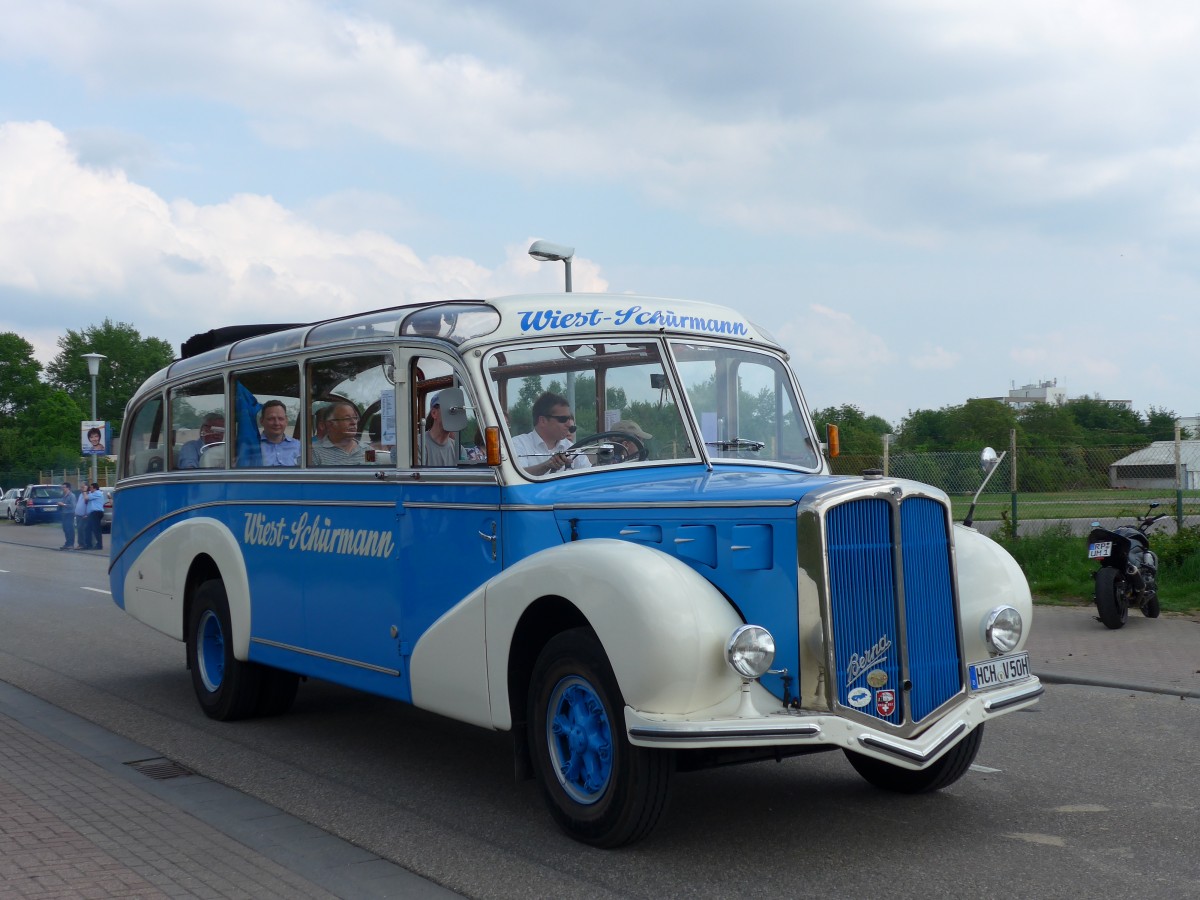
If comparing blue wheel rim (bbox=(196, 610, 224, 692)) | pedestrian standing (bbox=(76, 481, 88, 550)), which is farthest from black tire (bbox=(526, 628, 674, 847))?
pedestrian standing (bbox=(76, 481, 88, 550))

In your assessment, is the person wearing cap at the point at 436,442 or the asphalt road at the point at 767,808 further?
the person wearing cap at the point at 436,442

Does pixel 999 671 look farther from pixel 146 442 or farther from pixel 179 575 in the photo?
pixel 146 442

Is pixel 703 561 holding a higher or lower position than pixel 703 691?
higher

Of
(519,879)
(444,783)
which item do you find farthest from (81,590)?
(519,879)

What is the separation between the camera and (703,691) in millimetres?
4730

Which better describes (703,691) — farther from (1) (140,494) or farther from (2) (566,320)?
(1) (140,494)

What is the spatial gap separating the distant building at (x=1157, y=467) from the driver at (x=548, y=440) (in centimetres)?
1064

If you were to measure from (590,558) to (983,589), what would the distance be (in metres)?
1.89

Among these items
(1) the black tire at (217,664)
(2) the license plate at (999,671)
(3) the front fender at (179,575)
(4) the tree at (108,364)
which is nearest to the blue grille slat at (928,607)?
(2) the license plate at (999,671)

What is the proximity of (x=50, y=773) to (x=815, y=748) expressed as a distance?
4.21 m

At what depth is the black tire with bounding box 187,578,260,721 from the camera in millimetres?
8109

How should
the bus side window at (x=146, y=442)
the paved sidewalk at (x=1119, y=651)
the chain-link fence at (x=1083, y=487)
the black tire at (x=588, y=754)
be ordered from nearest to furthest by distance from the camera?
the black tire at (x=588, y=754) → the paved sidewalk at (x=1119, y=651) → the bus side window at (x=146, y=442) → the chain-link fence at (x=1083, y=487)

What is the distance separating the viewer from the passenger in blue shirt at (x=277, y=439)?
7586 millimetres

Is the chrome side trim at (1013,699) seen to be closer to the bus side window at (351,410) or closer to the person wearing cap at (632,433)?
the person wearing cap at (632,433)
